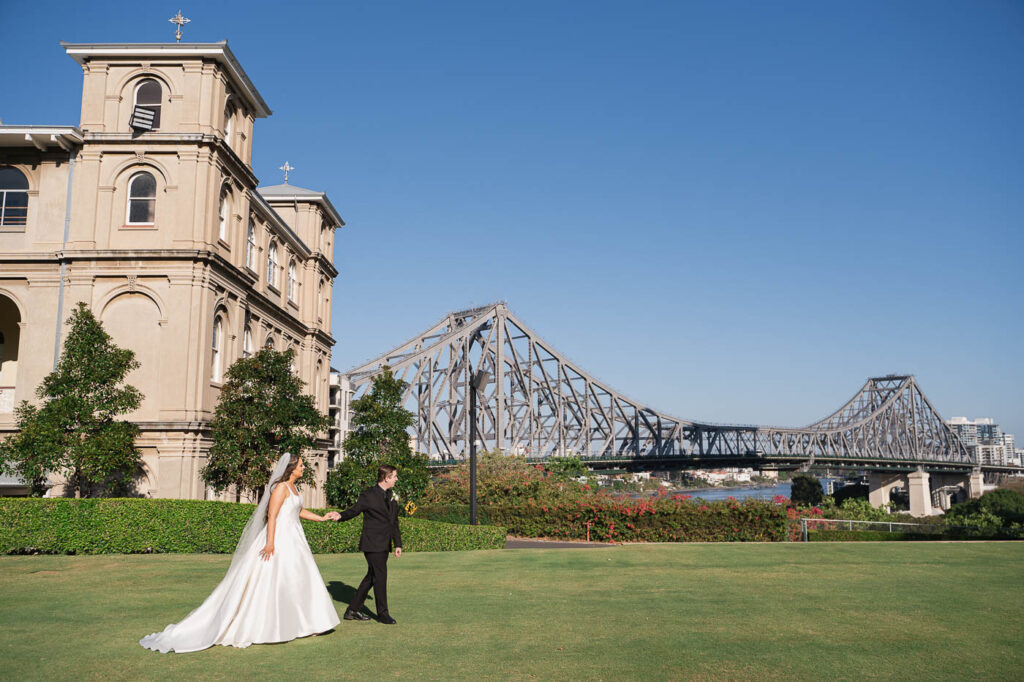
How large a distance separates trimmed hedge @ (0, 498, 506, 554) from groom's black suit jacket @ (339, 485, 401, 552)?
33.2 feet

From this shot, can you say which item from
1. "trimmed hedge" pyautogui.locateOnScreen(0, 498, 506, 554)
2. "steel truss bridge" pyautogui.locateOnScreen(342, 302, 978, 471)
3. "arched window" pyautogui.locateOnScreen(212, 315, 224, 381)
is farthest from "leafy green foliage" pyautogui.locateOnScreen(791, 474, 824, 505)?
"trimmed hedge" pyautogui.locateOnScreen(0, 498, 506, 554)

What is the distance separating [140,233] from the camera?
27609 mm

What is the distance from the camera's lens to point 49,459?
22391 mm

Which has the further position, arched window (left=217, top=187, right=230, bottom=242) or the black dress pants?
arched window (left=217, top=187, right=230, bottom=242)

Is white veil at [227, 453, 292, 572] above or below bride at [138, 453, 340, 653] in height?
above

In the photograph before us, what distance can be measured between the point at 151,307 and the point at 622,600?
21393 mm

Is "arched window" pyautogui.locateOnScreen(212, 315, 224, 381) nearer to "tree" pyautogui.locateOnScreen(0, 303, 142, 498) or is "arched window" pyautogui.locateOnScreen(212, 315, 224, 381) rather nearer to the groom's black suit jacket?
"tree" pyautogui.locateOnScreen(0, 303, 142, 498)

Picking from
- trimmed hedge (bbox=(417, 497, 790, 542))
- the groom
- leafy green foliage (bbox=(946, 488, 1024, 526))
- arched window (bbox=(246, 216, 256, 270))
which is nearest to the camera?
the groom

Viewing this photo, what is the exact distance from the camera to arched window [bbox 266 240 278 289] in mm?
36781

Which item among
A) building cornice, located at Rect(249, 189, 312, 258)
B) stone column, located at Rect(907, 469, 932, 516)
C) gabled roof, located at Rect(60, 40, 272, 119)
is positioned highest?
gabled roof, located at Rect(60, 40, 272, 119)

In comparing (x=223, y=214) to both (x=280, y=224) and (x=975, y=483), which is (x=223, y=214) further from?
(x=975, y=483)

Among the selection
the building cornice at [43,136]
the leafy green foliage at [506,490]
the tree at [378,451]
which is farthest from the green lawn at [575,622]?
the building cornice at [43,136]

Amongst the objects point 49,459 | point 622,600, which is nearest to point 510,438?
point 49,459

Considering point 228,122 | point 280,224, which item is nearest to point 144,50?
point 228,122
